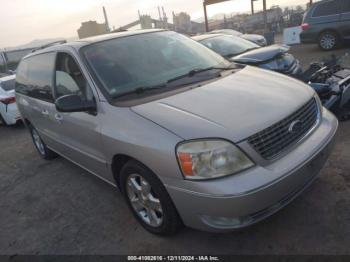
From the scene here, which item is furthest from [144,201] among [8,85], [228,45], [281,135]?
[8,85]

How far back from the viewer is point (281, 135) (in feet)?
8.66

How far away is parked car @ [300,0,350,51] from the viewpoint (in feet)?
36.6

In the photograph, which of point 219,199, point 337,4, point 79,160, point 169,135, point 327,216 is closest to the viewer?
point 219,199

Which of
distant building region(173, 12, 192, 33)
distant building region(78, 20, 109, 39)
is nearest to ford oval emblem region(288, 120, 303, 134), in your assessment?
distant building region(78, 20, 109, 39)

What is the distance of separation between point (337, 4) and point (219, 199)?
439 inches

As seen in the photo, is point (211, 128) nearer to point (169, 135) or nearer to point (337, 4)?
point (169, 135)

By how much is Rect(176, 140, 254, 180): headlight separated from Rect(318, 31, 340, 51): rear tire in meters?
10.7

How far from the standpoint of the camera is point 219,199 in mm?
2367

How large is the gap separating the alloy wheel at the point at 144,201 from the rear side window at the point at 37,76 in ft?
5.71

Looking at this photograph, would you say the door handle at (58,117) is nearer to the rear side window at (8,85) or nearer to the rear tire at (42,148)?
the rear tire at (42,148)

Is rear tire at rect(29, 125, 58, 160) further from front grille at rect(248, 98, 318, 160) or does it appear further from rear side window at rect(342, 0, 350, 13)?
rear side window at rect(342, 0, 350, 13)

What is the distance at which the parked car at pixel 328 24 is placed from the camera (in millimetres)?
11141

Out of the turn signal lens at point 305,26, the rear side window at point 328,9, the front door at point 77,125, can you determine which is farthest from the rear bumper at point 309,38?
the front door at point 77,125

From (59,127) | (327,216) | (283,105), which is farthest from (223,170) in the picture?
(59,127)
